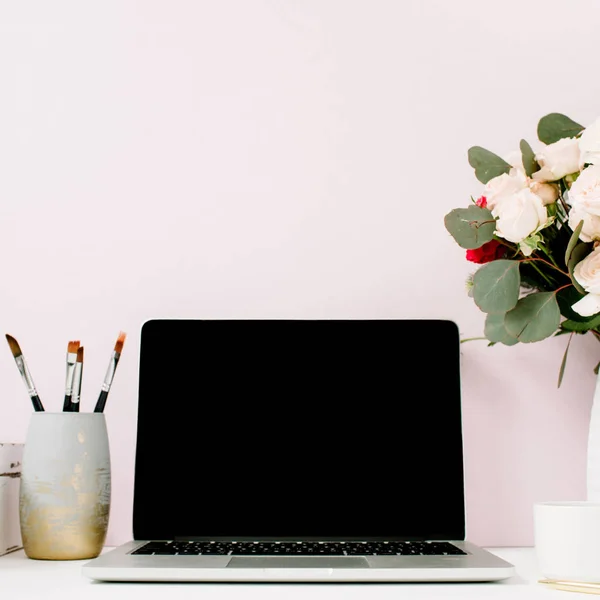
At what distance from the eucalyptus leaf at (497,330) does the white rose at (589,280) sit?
0.30 feet

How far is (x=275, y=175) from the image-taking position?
1046 mm

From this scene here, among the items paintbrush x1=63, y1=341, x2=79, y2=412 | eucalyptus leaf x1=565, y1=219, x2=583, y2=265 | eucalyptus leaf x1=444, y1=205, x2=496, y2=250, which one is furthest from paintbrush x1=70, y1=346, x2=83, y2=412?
eucalyptus leaf x1=565, y1=219, x2=583, y2=265

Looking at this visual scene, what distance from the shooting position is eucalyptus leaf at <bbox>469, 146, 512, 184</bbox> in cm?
91

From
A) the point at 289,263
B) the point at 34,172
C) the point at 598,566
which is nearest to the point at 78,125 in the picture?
the point at 34,172

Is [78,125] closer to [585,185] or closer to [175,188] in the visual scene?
[175,188]

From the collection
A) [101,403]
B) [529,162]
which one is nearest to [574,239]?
[529,162]

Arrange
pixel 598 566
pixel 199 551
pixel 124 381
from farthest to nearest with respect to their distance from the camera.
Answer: pixel 124 381 < pixel 199 551 < pixel 598 566

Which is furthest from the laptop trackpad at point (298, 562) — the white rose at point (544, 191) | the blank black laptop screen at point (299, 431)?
the white rose at point (544, 191)

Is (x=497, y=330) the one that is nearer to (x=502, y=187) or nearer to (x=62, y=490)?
(x=502, y=187)

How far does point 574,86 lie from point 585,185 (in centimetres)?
36

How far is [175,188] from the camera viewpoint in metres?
1.04

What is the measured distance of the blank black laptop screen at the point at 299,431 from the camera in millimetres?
874

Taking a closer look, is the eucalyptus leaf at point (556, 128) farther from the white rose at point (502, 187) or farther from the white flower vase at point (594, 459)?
the white flower vase at point (594, 459)

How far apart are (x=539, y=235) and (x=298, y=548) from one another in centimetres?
46
